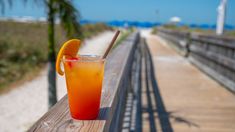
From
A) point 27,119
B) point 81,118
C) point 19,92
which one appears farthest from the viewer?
point 19,92

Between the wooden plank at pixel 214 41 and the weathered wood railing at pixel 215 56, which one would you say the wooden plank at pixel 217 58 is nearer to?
the weathered wood railing at pixel 215 56

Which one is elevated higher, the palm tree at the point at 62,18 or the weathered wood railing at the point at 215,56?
the palm tree at the point at 62,18

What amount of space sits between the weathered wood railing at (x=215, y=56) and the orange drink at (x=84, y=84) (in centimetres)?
489

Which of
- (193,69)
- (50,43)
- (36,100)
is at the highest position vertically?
(50,43)

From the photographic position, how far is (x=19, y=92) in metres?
10.0

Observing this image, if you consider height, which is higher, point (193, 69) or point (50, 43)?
point (50, 43)

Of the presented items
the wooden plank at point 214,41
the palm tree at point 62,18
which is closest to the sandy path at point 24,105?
the palm tree at point 62,18

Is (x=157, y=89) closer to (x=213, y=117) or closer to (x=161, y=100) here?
(x=161, y=100)

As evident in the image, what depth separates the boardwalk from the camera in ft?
13.2

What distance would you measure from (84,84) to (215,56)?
6311mm

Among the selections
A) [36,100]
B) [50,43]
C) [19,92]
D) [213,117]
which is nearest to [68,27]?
[50,43]

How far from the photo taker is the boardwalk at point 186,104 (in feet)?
13.2

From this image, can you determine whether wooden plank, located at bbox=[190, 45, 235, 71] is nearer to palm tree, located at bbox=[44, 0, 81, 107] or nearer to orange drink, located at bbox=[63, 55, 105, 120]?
palm tree, located at bbox=[44, 0, 81, 107]

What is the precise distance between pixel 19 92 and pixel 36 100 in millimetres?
1154
